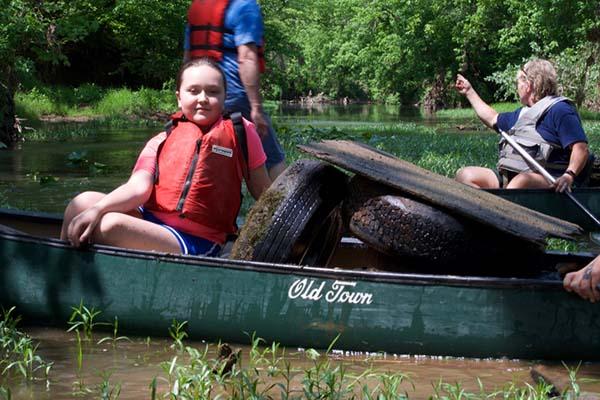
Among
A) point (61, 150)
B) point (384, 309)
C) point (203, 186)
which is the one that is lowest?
point (61, 150)

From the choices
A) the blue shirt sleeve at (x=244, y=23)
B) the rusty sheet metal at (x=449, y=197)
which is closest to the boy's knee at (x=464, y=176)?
the blue shirt sleeve at (x=244, y=23)

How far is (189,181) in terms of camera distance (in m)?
5.54

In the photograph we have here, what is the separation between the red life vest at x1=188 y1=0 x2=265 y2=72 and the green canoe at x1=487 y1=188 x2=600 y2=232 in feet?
8.78

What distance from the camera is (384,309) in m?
5.02

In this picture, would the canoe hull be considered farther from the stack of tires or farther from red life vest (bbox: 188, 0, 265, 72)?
red life vest (bbox: 188, 0, 265, 72)

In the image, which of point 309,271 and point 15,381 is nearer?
point 15,381

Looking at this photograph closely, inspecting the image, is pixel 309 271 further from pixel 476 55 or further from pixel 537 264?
pixel 476 55

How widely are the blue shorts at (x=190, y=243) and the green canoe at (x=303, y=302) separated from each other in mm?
358

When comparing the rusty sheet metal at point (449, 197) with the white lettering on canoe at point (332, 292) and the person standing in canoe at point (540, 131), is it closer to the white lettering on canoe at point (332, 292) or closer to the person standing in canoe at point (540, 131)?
the white lettering on canoe at point (332, 292)

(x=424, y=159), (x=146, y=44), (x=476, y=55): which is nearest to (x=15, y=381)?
(x=424, y=159)

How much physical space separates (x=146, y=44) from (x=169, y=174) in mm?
36976

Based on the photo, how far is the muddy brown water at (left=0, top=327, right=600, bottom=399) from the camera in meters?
4.28

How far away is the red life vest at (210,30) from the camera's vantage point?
266 inches

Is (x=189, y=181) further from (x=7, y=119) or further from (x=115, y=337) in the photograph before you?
(x=7, y=119)
